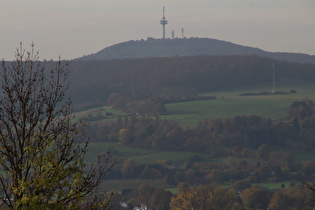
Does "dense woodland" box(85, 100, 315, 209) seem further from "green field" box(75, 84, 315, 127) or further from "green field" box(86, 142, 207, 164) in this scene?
"green field" box(75, 84, 315, 127)

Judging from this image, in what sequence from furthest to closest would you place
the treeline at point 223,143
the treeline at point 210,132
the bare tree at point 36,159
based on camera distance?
the treeline at point 210,132, the treeline at point 223,143, the bare tree at point 36,159

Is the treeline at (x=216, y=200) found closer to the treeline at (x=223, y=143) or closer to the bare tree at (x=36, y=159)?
the treeline at (x=223, y=143)

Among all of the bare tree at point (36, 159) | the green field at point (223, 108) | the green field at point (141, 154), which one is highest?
the bare tree at point (36, 159)

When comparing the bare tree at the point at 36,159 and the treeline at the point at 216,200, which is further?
the treeline at the point at 216,200

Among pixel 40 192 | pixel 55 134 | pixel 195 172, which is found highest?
pixel 55 134

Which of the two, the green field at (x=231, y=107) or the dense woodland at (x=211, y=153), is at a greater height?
the green field at (x=231, y=107)

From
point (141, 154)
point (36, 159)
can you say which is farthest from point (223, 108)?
point (36, 159)

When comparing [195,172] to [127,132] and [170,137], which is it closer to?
[170,137]

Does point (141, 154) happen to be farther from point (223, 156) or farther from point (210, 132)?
point (210, 132)

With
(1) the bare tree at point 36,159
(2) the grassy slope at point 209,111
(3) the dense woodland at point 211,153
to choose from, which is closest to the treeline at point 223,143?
(3) the dense woodland at point 211,153

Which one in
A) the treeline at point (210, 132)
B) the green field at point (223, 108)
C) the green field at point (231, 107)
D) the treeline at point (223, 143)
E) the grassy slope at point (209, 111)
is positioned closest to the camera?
the treeline at point (223, 143)

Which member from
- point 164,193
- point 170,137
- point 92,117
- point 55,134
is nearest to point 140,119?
point 92,117
